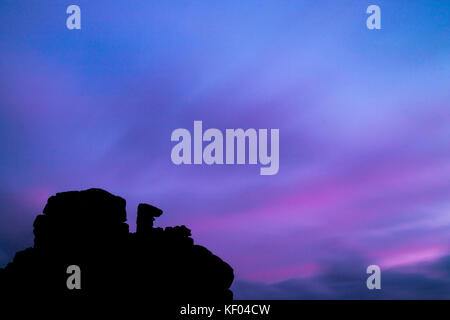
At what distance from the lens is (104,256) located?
45.1m

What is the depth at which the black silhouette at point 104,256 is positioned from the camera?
42.9m

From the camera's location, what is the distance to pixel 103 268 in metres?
44.8

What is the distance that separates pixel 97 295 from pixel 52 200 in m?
11.4

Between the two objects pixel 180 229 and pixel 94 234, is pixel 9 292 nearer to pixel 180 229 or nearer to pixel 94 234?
pixel 94 234

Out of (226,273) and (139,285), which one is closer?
(139,285)

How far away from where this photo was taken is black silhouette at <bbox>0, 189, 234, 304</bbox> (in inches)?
1689

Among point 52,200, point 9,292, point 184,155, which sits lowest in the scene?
point 9,292

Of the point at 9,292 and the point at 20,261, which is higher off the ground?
the point at 20,261
